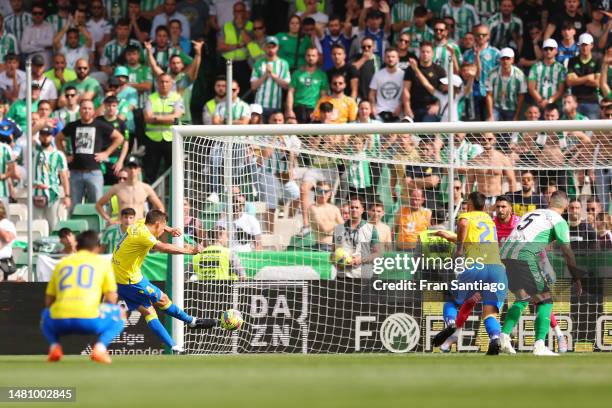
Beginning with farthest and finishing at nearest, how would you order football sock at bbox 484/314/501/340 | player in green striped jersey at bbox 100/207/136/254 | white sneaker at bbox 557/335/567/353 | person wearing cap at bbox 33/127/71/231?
1. person wearing cap at bbox 33/127/71/231
2. player in green striped jersey at bbox 100/207/136/254
3. white sneaker at bbox 557/335/567/353
4. football sock at bbox 484/314/501/340

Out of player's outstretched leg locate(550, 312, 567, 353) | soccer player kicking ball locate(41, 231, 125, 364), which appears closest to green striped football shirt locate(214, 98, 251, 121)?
player's outstretched leg locate(550, 312, 567, 353)

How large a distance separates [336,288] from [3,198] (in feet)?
19.8

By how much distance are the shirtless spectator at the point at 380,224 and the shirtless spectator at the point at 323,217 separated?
0.41 metres

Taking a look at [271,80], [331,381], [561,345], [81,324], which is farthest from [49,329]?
[271,80]

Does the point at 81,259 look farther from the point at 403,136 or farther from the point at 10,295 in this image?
the point at 403,136

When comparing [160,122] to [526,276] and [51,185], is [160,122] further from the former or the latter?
[526,276]

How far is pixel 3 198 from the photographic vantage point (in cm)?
2019

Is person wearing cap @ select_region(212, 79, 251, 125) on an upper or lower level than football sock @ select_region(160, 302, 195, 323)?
upper

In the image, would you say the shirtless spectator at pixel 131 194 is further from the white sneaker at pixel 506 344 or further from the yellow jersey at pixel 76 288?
the yellow jersey at pixel 76 288

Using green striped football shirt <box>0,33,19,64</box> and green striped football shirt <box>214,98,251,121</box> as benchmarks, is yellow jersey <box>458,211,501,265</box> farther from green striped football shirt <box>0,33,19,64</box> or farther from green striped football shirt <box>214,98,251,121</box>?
green striped football shirt <box>0,33,19,64</box>

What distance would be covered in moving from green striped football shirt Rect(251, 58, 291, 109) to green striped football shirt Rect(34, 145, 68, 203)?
3.12 m

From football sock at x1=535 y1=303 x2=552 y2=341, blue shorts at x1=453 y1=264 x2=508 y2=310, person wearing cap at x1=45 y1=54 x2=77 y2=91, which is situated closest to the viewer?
blue shorts at x1=453 y1=264 x2=508 y2=310

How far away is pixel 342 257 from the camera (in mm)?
16938

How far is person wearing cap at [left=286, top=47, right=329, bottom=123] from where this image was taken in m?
20.6
